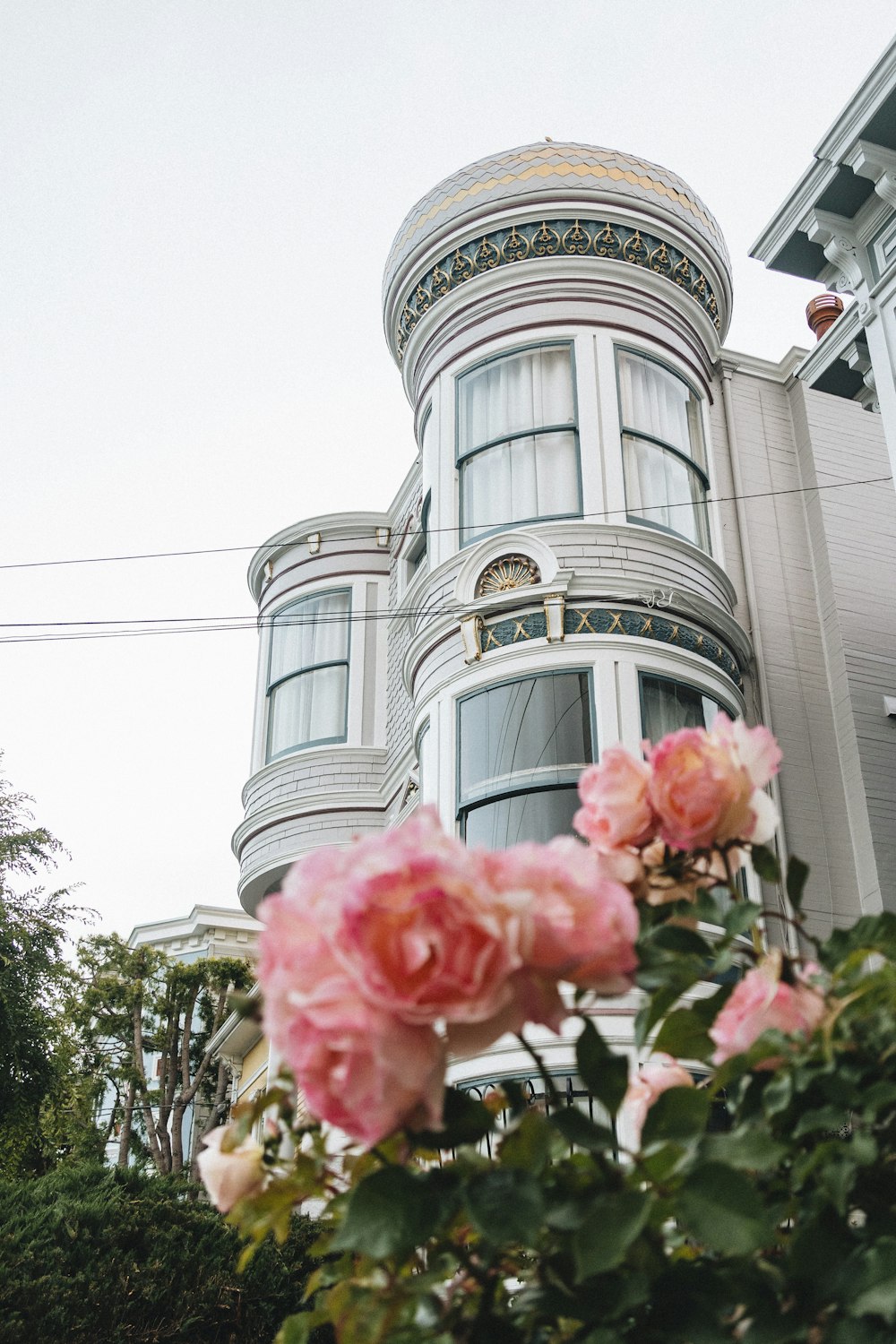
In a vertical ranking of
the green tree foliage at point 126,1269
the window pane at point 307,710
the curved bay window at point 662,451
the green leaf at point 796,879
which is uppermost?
the curved bay window at point 662,451

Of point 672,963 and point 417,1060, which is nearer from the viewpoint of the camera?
point 417,1060

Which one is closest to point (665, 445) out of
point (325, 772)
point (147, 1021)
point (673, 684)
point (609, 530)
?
point (609, 530)

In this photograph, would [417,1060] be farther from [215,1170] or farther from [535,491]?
[535,491]

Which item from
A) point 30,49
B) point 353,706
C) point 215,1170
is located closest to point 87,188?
point 30,49

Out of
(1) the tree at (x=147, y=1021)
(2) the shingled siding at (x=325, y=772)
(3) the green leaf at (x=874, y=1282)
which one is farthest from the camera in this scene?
(1) the tree at (x=147, y=1021)

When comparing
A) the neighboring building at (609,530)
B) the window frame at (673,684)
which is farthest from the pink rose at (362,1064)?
the window frame at (673,684)

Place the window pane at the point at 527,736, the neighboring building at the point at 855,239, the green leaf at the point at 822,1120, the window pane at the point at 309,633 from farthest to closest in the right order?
the window pane at the point at 309,633, the window pane at the point at 527,736, the neighboring building at the point at 855,239, the green leaf at the point at 822,1120

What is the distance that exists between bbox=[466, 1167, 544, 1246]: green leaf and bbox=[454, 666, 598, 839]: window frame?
8369mm

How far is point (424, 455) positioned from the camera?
13.0 m

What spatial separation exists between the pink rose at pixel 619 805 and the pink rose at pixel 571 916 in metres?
0.50

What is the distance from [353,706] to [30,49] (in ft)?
25.9

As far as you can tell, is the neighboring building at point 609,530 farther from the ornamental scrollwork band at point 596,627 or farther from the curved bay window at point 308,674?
the curved bay window at point 308,674

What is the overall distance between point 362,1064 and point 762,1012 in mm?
643

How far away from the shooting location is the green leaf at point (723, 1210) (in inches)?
53.6
